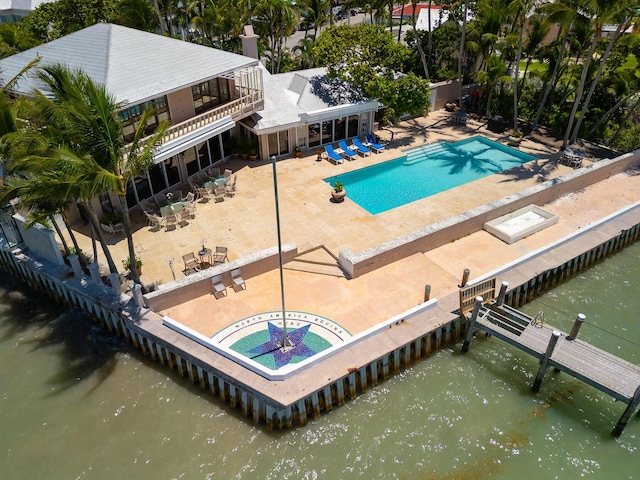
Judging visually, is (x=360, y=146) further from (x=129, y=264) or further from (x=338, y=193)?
(x=129, y=264)

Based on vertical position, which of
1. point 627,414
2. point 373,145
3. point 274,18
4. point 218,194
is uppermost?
point 274,18

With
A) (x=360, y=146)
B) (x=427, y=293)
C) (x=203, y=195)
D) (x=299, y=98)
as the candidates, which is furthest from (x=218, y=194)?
(x=427, y=293)

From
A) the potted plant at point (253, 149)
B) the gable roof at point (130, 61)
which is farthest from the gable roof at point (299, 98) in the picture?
the gable roof at point (130, 61)

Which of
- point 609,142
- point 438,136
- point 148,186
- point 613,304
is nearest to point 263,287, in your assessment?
point 148,186

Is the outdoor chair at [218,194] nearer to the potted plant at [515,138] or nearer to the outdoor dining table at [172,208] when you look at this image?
the outdoor dining table at [172,208]

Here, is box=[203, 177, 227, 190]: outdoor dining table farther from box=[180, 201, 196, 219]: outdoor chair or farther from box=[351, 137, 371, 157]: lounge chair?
box=[351, 137, 371, 157]: lounge chair

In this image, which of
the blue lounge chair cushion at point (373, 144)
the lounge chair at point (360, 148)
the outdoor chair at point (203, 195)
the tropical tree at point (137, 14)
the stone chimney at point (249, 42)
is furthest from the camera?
the tropical tree at point (137, 14)
